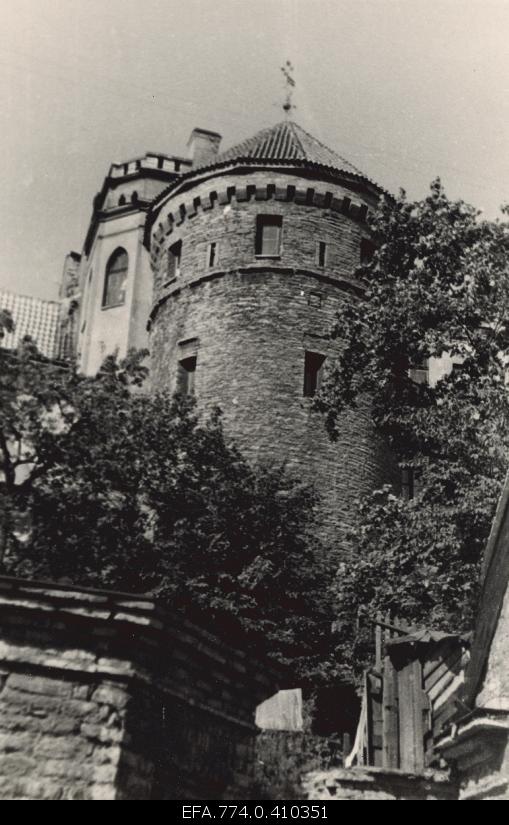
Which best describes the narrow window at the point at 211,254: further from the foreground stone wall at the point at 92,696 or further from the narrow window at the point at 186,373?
the foreground stone wall at the point at 92,696

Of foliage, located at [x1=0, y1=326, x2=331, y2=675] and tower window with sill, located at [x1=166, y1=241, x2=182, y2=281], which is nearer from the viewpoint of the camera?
foliage, located at [x1=0, y1=326, x2=331, y2=675]

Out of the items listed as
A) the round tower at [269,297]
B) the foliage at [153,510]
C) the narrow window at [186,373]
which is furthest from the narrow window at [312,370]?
the foliage at [153,510]

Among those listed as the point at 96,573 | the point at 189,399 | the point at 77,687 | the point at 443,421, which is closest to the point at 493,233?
the point at 443,421

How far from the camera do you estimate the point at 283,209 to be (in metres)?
29.5

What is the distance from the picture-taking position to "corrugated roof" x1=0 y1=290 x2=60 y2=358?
4172cm

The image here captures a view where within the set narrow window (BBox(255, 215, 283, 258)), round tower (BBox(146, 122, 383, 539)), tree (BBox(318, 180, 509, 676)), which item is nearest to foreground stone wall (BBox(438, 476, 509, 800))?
tree (BBox(318, 180, 509, 676))

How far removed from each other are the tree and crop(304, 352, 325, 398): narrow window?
6.54 metres

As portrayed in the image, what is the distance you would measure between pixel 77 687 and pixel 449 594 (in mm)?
10757

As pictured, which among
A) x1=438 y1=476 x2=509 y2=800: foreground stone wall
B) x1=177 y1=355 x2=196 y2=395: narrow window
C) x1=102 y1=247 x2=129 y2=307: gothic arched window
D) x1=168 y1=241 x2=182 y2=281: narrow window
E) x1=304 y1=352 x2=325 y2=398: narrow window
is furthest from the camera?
x1=102 y1=247 x2=129 y2=307: gothic arched window

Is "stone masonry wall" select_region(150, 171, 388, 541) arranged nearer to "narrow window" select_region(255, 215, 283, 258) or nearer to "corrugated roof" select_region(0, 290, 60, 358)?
"narrow window" select_region(255, 215, 283, 258)

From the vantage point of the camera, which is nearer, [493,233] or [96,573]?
[493,233]

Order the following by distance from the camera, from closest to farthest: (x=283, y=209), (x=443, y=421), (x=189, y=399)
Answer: (x=443, y=421), (x=189, y=399), (x=283, y=209)
